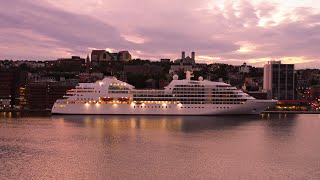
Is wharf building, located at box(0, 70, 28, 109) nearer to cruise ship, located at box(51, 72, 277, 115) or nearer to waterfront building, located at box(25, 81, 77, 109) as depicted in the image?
waterfront building, located at box(25, 81, 77, 109)

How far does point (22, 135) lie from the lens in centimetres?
4522

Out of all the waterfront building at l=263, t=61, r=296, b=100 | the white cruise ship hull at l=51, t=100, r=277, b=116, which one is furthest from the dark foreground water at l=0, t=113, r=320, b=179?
the waterfront building at l=263, t=61, r=296, b=100

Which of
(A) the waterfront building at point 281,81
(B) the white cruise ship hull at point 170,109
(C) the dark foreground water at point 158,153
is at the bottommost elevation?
(C) the dark foreground water at point 158,153

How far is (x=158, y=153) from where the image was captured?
3466 cm

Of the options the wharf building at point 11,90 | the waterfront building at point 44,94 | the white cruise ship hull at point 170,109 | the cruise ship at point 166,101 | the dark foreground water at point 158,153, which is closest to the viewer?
the dark foreground water at point 158,153

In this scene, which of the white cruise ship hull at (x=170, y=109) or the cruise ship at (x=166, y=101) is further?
the cruise ship at (x=166, y=101)

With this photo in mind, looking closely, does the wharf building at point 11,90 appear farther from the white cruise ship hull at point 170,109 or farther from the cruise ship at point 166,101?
the white cruise ship hull at point 170,109

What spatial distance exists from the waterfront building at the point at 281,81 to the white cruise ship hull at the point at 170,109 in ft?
149

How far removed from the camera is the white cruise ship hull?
70.6m

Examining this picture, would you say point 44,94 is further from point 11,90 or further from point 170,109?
point 170,109

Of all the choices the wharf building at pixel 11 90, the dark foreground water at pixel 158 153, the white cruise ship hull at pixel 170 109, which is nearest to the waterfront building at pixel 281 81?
the white cruise ship hull at pixel 170 109

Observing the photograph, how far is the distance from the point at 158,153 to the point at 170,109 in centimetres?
3692

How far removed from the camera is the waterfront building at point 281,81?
116 metres

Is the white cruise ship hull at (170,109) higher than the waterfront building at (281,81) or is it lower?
lower
